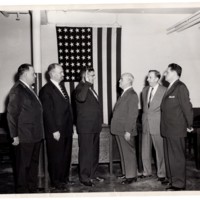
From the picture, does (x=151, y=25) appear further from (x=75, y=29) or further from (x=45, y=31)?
(x=45, y=31)

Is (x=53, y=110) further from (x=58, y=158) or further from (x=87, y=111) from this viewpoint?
(x=58, y=158)

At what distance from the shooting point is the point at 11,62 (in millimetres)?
7789

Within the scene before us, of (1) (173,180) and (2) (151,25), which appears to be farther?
(2) (151,25)

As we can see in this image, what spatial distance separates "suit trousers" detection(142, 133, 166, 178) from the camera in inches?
179

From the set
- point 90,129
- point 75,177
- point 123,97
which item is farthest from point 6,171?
point 123,97

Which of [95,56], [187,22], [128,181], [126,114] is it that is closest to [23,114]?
[126,114]

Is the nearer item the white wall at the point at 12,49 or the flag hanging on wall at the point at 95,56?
the flag hanging on wall at the point at 95,56

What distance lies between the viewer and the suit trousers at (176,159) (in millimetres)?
4023

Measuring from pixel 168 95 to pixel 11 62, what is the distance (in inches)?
193

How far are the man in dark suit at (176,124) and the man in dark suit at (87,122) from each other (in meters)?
0.93

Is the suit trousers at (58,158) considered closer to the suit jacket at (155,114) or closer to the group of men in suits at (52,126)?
the group of men in suits at (52,126)

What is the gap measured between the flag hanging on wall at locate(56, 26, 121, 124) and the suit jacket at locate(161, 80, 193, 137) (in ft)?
12.9

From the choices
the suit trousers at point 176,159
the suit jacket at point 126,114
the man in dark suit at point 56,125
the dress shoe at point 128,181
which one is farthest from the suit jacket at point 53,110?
the suit trousers at point 176,159

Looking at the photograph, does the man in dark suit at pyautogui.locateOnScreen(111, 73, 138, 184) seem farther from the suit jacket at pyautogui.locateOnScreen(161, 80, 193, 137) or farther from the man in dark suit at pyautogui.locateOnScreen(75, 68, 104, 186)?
the suit jacket at pyautogui.locateOnScreen(161, 80, 193, 137)
